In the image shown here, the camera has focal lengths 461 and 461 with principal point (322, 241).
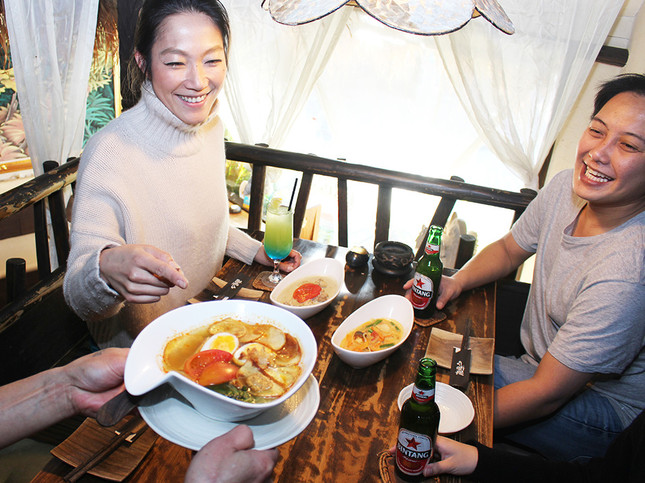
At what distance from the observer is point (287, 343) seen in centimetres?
110

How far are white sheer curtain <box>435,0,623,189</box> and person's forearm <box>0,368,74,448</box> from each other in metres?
2.94

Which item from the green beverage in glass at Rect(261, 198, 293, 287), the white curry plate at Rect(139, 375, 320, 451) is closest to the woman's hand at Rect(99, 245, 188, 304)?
the white curry plate at Rect(139, 375, 320, 451)

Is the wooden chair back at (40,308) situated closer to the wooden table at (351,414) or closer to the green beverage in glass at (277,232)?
the wooden table at (351,414)

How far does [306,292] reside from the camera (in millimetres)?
1633

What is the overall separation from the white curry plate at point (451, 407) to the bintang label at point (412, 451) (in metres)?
0.18

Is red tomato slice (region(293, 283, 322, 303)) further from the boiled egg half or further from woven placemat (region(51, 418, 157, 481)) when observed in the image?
woven placemat (region(51, 418, 157, 481))

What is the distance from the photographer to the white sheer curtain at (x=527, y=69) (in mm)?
2902

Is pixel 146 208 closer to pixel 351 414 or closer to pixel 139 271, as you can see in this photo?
pixel 139 271

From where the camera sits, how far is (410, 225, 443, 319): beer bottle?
63.2 inches

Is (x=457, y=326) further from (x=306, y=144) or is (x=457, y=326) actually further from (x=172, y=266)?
(x=306, y=144)

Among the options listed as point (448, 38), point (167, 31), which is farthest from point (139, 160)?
point (448, 38)

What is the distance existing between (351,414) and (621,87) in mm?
1429

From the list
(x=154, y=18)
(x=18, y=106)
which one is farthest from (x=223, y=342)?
(x=18, y=106)

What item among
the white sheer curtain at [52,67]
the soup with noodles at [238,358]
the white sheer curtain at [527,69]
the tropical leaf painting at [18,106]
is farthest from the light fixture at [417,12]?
the tropical leaf painting at [18,106]
